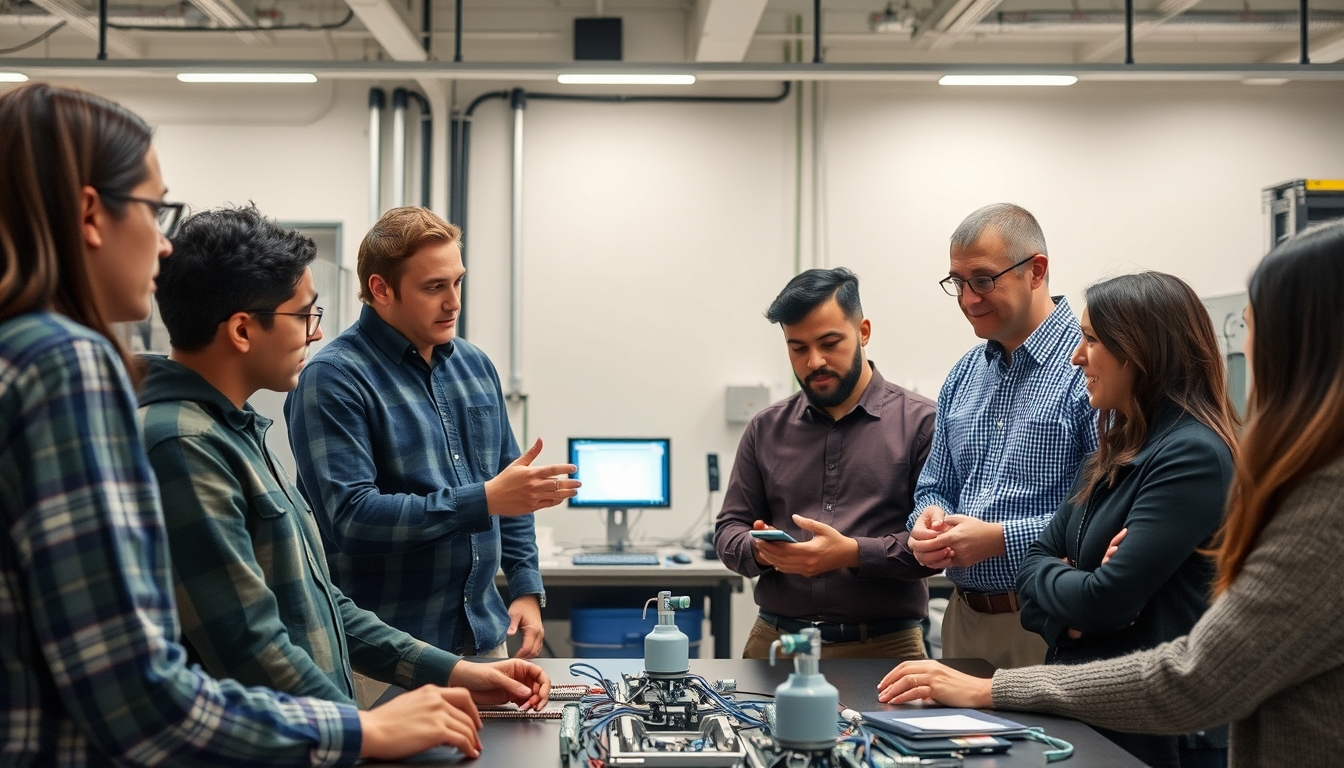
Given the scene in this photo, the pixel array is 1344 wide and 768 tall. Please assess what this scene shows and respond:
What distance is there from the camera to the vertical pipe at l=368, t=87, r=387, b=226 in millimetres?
5242

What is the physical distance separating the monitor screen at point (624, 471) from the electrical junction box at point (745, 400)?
0.60 m

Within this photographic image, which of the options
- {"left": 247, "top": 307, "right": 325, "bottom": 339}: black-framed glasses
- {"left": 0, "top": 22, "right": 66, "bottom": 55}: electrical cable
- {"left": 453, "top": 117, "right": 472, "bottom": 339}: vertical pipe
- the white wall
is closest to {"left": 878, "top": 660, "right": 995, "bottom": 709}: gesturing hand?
{"left": 247, "top": 307, "right": 325, "bottom": 339}: black-framed glasses

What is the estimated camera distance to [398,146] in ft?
17.2

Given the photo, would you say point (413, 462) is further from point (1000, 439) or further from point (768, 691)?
point (1000, 439)

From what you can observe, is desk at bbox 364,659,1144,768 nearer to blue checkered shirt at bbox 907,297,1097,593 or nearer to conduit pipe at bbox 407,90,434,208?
blue checkered shirt at bbox 907,297,1097,593

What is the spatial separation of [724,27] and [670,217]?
42.0 inches

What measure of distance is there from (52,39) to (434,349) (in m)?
4.39

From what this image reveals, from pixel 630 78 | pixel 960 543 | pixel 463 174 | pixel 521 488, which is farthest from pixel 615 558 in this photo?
pixel 960 543

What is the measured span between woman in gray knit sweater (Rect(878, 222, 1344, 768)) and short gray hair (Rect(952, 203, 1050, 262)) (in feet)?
3.15

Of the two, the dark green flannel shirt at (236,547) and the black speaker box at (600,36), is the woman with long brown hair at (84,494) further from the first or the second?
the black speaker box at (600,36)

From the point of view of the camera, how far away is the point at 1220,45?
5508mm

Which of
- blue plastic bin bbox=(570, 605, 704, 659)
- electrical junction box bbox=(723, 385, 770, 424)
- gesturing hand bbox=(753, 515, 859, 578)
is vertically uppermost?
electrical junction box bbox=(723, 385, 770, 424)

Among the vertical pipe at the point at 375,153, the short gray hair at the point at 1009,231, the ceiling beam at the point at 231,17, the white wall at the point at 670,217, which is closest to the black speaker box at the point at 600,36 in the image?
the white wall at the point at 670,217

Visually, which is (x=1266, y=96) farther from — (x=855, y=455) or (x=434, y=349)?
(x=434, y=349)
